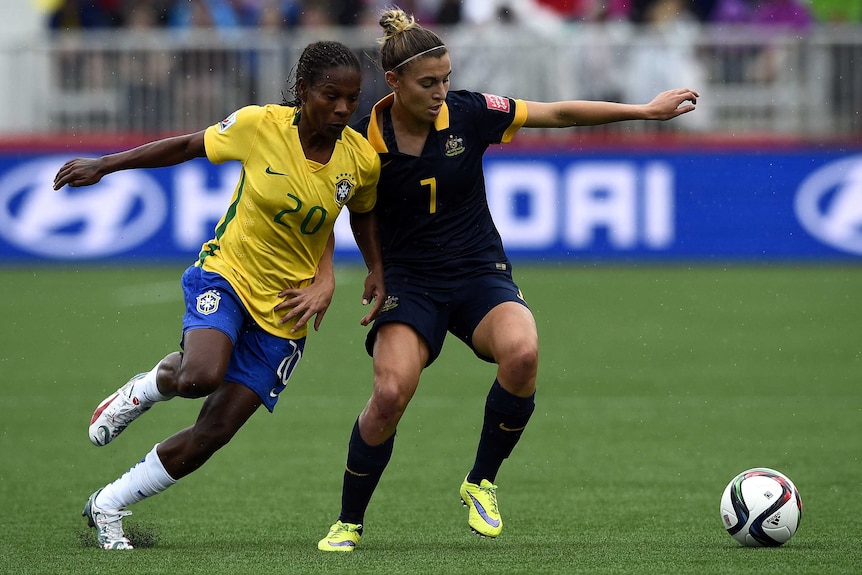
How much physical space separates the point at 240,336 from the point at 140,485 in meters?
0.77

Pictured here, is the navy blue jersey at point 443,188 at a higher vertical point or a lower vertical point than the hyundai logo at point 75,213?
higher

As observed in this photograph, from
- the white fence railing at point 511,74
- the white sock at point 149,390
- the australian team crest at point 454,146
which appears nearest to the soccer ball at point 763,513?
the australian team crest at point 454,146

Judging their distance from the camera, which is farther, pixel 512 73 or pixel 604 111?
pixel 512 73

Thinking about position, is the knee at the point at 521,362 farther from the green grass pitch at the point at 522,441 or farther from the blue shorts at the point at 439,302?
the green grass pitch at the point at 522,441

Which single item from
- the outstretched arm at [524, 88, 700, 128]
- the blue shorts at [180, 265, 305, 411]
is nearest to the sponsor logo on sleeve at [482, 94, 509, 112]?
the outstretched arm at [524, 88, 700, 128]

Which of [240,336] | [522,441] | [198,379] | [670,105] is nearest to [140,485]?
[198,379]

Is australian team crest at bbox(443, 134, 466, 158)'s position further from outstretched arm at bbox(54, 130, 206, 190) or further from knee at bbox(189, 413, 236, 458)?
knee at bbox(189, 413, 236, 458)

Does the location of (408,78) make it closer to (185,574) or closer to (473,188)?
(473,188)

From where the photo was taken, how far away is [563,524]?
260 inches

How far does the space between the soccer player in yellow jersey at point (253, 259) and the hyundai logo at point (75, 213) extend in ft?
33.5

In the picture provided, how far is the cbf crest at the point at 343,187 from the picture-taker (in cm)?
614

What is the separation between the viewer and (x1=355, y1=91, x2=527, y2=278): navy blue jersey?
6359mm

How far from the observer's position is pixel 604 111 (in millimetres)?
6438

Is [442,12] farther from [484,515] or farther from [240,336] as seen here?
[484,515]
